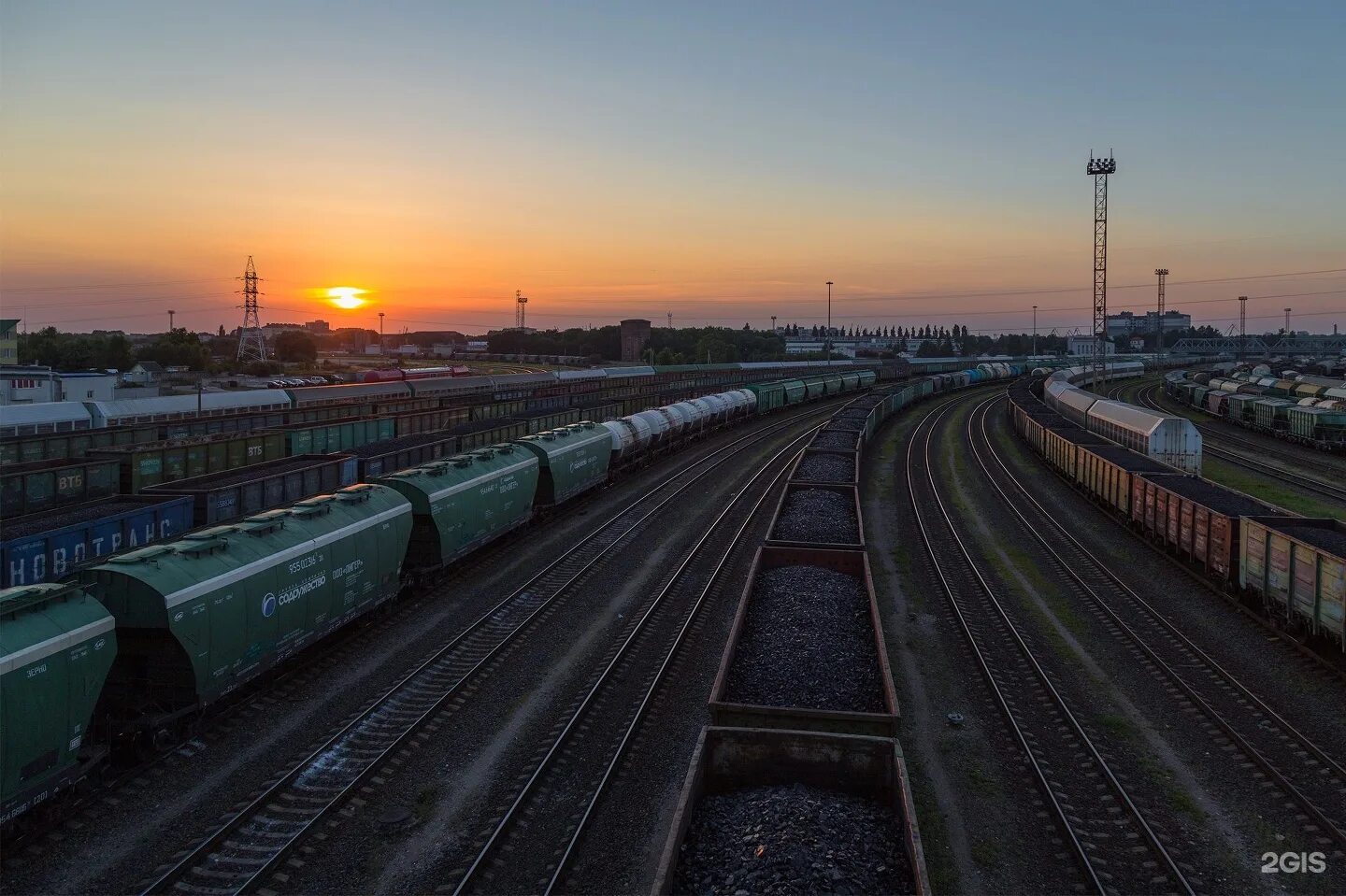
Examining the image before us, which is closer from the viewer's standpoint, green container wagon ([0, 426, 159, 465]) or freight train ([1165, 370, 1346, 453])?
green container wagon ([0, 426, 159, 465])

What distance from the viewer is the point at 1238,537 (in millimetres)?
21625

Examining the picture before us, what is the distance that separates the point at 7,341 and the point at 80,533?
293 ft

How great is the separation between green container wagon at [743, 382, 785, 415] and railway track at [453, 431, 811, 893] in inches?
1863

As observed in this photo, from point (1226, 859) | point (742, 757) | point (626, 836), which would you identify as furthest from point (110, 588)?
point (1226, 859)

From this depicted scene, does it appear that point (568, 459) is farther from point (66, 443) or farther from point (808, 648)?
point (66, 443)

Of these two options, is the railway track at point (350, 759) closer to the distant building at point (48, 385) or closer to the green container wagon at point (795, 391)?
the distant building at point (48, 385)

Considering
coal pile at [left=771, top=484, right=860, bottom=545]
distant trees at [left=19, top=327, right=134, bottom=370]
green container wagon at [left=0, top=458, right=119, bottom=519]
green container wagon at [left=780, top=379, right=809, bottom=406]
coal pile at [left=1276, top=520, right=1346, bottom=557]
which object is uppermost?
distant trees at [left=19, top=327, right=134, bottom=370]

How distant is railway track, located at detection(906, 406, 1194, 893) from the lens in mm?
11461

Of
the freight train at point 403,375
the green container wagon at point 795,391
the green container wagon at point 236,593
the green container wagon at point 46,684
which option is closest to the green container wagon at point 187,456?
the green container wagon at point 236,593

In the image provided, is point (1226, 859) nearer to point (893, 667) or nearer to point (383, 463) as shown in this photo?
point (893, 667)

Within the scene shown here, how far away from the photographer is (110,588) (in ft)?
43.5

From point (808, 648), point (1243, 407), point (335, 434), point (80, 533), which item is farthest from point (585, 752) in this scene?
point (1243, 407)

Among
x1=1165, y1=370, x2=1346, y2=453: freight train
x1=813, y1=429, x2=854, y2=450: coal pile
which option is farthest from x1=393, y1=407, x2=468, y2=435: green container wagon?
x1=1165, y1=370, x2=1346, y2=453: freight train

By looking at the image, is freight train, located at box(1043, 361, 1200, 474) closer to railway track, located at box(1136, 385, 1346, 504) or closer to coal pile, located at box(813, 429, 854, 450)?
railway track, located at box(1136, 385, 1346, 504)
